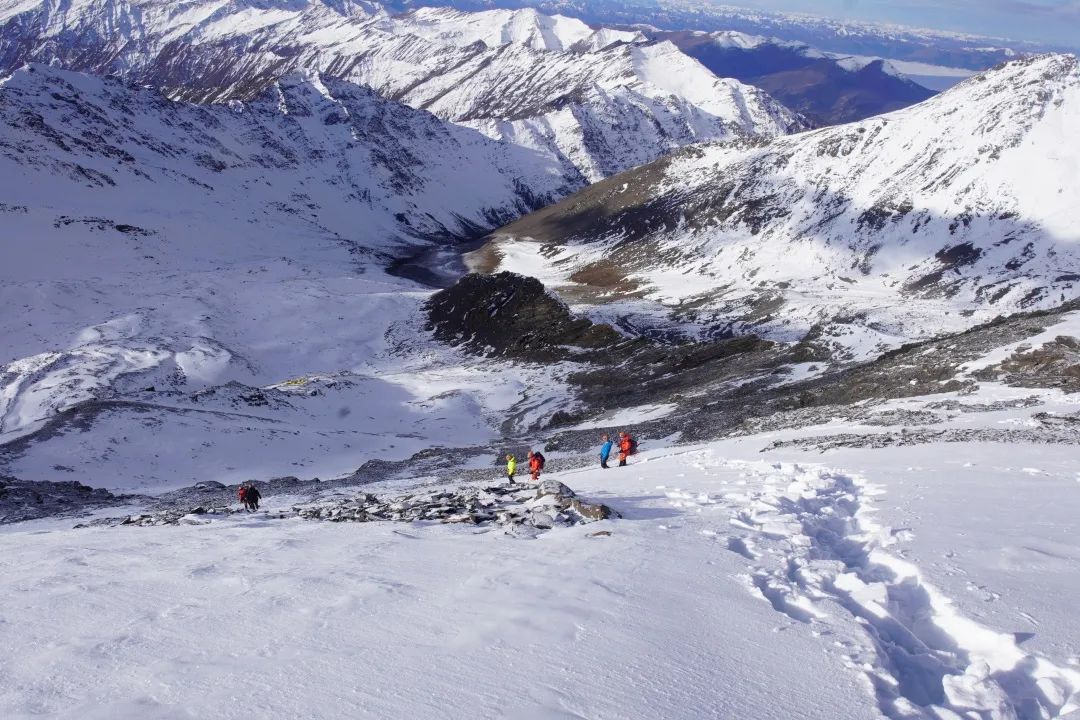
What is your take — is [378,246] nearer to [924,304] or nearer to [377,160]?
[377,160]

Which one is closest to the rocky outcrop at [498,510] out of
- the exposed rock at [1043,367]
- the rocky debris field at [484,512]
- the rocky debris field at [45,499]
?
the rocky debris field at [484,512]

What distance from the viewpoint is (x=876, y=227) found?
97812mm

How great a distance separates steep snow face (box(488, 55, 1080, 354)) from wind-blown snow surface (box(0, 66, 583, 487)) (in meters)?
35.8

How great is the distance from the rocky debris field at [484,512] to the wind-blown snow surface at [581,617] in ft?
2.16

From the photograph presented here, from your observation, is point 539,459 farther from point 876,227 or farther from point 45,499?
point 876,227

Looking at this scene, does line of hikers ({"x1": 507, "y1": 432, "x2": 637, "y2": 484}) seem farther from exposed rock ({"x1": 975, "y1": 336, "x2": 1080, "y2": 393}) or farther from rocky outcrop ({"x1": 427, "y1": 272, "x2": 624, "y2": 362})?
rocky outcrop ({"x1": 427, "y1": 272, "x2": 624, "y2": 362})

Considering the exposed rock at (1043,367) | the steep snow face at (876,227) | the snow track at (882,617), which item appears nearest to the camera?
the snow track at (882,617)

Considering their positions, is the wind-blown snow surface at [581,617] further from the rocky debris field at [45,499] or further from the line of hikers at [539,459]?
the rocky debris field at [45,499]

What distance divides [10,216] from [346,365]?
74.5 metres

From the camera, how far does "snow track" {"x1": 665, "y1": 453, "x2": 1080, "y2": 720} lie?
6445 mm

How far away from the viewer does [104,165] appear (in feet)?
458

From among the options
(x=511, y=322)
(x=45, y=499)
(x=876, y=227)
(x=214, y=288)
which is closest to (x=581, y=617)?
(x=45, y=499)

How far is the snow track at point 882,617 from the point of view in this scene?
645cm

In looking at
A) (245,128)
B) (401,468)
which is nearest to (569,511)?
(401,468)
